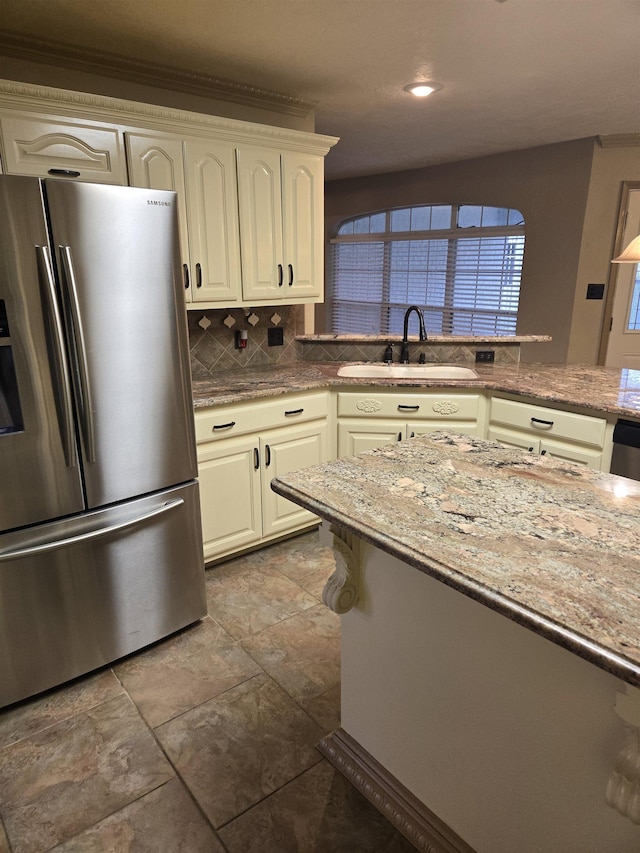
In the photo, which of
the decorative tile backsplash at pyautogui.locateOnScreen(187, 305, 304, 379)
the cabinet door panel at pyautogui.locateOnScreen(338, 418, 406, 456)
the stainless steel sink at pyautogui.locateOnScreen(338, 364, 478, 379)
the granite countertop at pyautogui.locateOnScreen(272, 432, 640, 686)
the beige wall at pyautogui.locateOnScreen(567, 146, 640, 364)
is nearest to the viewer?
the granite countertop at pyautogui.locateOnScreen(272, 432, 640, 686)

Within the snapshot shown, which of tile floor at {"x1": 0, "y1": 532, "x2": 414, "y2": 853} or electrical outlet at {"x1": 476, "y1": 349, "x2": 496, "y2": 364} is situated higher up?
electrical outlet at {"x1": 476, "y1": 349, "x2": 496, "y2": 364}

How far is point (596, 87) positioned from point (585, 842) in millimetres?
3586

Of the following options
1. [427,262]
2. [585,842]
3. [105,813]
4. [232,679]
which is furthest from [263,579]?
[427,262]

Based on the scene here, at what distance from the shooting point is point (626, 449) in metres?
2.41

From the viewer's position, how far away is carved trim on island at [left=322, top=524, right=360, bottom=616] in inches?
58.3

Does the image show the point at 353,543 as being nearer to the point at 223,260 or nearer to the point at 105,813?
the point at 105,813

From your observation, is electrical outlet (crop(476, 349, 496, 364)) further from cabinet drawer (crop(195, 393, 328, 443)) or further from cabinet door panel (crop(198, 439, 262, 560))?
cabinet door panel (crop(198, 439, 262, 560))

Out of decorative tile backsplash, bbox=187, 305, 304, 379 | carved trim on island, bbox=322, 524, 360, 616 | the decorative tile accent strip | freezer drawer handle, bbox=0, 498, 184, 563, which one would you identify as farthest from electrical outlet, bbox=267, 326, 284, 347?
carved trim on island, bbox=322, 524, 360, 616

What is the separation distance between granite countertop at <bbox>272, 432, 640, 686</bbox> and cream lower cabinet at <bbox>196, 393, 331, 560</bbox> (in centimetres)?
126

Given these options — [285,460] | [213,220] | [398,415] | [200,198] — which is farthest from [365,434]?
[200,198]

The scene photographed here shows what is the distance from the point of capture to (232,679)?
213 cm

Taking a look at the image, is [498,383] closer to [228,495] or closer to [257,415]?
[257,415]

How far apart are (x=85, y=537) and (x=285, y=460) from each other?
1236 mm

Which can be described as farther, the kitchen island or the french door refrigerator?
the french door refrigerator
